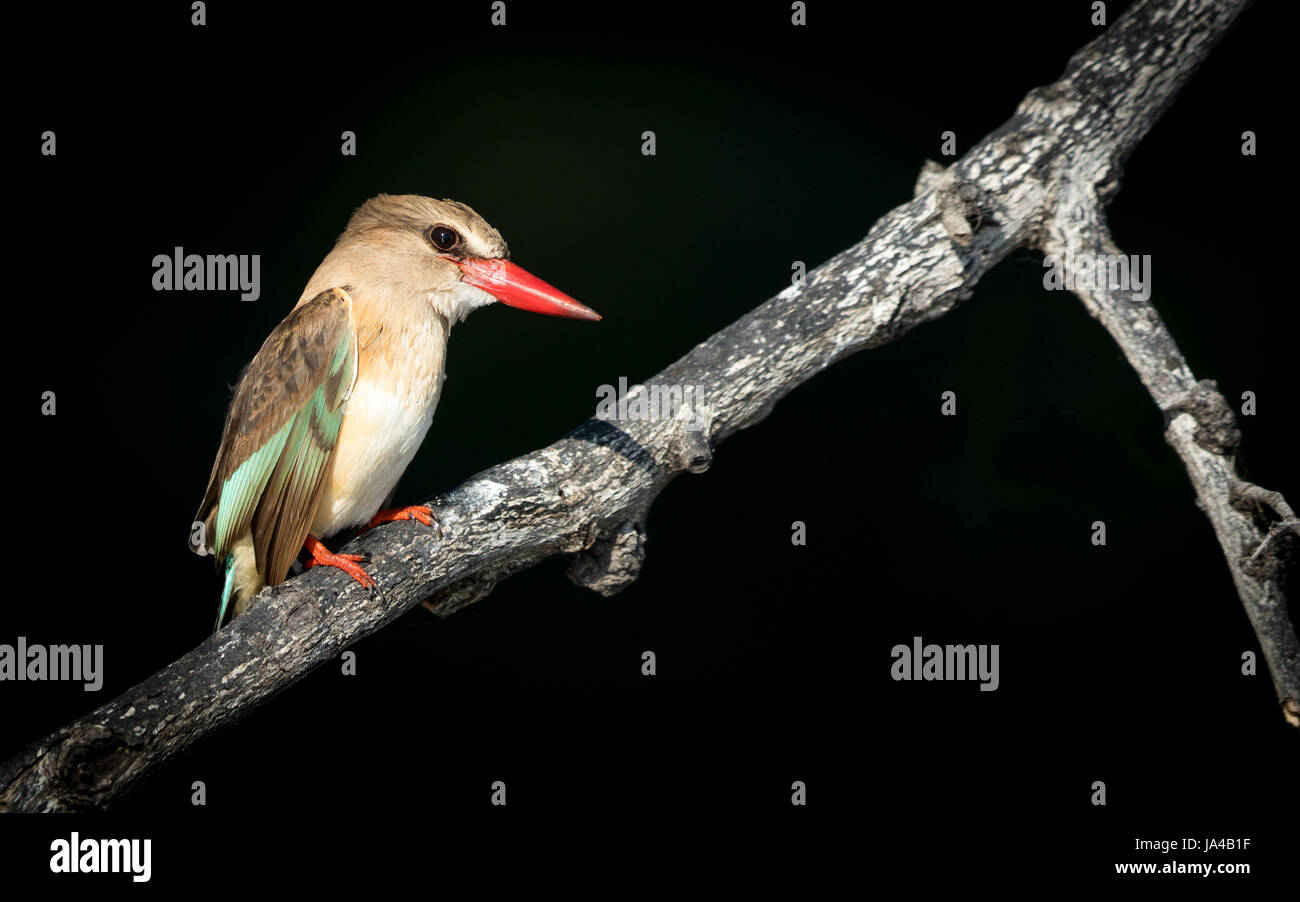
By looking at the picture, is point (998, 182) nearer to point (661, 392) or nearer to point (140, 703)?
point (661, 392)

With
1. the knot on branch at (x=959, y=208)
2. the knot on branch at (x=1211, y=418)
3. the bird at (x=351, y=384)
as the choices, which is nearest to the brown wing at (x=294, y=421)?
the bird at (x=351, y=384)

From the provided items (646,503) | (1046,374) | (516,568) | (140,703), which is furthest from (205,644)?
(1046,374)

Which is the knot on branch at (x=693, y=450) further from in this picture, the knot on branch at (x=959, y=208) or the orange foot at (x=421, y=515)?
the knot on branch at (x=959, y=208)

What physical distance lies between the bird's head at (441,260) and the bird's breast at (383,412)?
90 mm

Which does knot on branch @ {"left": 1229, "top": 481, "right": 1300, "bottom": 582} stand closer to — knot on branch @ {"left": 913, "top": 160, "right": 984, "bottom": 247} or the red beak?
knot on branch @ {"left": 913, "top": 160, "right": 984, "bottom": 247}

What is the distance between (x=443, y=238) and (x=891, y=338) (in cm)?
99

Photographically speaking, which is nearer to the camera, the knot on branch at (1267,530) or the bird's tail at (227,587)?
the knot on branch at (1267,530)

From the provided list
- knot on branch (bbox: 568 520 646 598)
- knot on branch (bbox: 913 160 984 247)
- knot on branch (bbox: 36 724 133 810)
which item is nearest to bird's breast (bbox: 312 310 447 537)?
knot on branch (bbox: 568 520 646 598)

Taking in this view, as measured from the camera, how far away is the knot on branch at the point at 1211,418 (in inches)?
83.5

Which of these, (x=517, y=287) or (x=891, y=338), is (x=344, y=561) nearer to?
(x=517, y=287)

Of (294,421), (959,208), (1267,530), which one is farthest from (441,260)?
(1267,530)

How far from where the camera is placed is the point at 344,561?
2.05 meters

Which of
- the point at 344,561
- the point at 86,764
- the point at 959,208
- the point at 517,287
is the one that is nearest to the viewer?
the point at 86,764

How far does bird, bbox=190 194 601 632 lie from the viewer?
6.82ft
